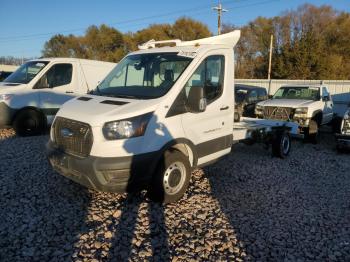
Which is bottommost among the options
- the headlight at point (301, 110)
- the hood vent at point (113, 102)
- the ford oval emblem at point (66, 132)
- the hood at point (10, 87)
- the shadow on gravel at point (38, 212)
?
the shadow on gravel at point (38, 212)

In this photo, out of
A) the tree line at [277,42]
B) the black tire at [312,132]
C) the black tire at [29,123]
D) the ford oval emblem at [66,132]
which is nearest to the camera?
the ford oval emblem at [66,132]

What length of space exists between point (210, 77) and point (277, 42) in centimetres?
3954

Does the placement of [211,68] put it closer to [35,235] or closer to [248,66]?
[35,235]

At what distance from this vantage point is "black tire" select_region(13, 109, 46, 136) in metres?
9.02

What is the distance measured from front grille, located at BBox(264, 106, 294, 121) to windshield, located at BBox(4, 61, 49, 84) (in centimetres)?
738

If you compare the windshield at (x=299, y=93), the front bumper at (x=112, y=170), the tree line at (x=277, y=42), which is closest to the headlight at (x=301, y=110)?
the windshield at (x=299, y=93)

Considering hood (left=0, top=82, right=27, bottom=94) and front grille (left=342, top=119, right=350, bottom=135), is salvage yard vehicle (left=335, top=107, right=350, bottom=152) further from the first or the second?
hood (left=0, top=82, right=27, bottom=94)

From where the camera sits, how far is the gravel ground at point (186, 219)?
3641 millimetres

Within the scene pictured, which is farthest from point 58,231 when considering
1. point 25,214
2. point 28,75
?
point 28,75

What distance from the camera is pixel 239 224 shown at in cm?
432

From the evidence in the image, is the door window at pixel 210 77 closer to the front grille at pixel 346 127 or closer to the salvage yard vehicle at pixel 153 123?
the salvage yard vehicle at pixel 153 123

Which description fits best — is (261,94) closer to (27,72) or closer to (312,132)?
(312,132)

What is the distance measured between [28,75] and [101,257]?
7.61m

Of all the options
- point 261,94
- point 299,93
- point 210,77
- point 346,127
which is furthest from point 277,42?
point 210,77
